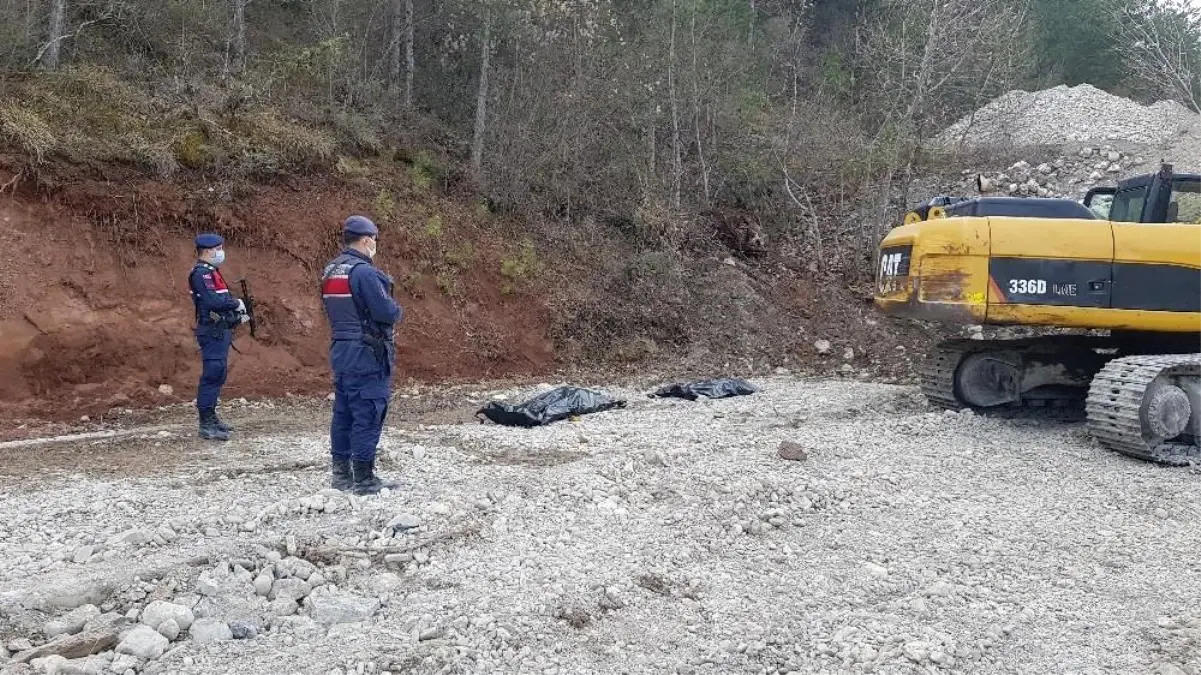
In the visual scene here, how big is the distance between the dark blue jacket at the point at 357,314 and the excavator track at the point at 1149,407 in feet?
17.2

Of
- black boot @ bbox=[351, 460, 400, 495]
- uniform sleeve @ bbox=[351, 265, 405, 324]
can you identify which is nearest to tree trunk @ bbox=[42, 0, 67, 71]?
uniform sleeve @ bbox=[351, 265, 405, 324]

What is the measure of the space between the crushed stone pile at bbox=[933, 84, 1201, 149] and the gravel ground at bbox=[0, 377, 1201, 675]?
14614mm

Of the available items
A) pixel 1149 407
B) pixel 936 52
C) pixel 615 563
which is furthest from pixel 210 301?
pixel 936 52

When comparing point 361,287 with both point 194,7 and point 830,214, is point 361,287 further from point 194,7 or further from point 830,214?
point 830,214

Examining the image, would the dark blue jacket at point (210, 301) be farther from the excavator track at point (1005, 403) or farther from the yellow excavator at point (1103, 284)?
the excavator track at point (1005, 403)

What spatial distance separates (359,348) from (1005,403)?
5993 millimetres

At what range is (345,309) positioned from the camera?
5.34 metres

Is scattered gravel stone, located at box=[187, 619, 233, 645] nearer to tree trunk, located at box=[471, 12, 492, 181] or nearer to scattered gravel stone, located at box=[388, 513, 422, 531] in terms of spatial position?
scattered gravel stone, located at box=[388, 513, 422, 531]

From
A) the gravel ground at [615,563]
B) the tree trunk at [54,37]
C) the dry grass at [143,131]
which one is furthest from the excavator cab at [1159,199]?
the tree trunk at [54,37]

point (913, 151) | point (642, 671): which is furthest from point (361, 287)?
point (913, 151)

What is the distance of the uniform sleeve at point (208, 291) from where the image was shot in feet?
23.8

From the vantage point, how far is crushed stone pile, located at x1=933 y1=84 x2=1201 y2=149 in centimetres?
1950

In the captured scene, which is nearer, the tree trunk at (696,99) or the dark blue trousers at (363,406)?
the dark blue trousers at (363,406)

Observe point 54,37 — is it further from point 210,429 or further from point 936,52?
point 936,52
